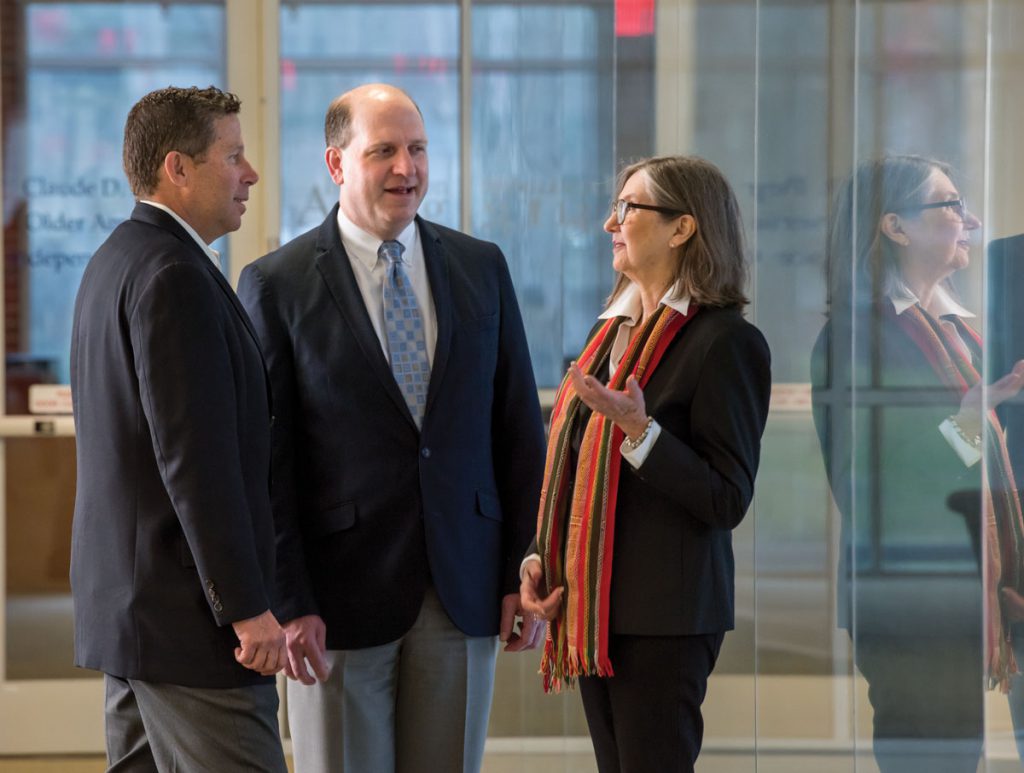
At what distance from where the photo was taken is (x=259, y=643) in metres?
2.01

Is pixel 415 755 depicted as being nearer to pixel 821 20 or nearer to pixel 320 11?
pixel 821 20

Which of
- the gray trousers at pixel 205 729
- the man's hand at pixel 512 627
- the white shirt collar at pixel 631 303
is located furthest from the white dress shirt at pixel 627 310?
the gray trousers at pixel 205 729

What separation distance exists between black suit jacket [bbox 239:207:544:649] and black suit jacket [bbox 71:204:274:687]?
29 centimetres

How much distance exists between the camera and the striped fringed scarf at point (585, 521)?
2098 millimetres

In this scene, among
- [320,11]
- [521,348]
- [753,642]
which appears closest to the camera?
[521,348]

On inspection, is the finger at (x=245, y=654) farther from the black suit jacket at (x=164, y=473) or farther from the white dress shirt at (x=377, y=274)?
the white dress shirt at (x=377, y=274)

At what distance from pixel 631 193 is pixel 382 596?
0.83m

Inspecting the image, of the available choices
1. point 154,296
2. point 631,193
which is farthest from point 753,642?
point 154,296

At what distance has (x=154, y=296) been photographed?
1.98 meters

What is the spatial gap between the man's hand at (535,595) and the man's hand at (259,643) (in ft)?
1.46

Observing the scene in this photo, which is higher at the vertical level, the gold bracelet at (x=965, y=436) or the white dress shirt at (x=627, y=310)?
the white dress shirt at (x=627, y=310)

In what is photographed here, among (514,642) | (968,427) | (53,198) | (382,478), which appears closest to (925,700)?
(968,427)

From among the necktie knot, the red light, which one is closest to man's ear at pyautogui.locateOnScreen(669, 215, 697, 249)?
the necktie knot

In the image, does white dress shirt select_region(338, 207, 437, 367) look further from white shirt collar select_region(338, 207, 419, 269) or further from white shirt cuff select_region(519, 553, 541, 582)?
white shirt cuff select_region(519, 553, 541, 582)
